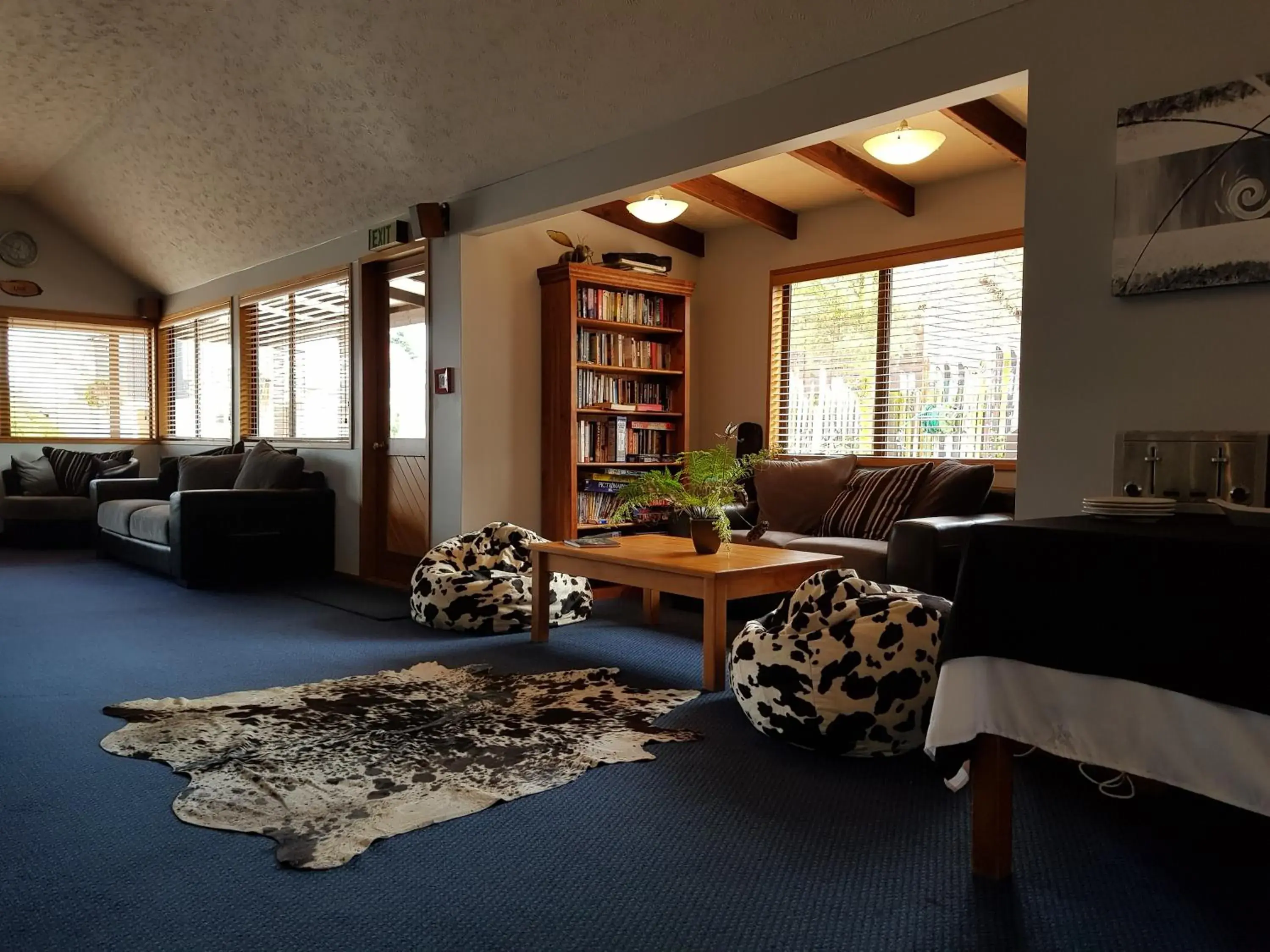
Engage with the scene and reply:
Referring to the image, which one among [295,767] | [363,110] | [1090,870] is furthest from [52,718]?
[363,110]

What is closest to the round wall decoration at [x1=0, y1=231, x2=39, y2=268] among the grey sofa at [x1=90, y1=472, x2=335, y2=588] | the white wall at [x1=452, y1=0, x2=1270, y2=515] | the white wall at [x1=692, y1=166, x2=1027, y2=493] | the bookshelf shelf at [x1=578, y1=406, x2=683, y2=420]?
the grey sofa at [x1=90, y1=472, x2=335, y2=588]

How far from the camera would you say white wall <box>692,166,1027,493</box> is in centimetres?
520

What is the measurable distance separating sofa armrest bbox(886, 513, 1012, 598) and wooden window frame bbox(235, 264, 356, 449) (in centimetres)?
396

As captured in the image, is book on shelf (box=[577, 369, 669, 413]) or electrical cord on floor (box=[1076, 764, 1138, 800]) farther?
book on shelf (box=[577, 369, 669, 413])

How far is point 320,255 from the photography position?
656 cm

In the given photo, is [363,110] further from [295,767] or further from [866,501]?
[295,767]

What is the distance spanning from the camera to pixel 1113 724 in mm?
1718

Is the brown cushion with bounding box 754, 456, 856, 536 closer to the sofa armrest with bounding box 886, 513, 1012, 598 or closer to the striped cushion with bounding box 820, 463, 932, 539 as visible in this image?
the striped cushion with bounding box 820, 463, 932, 539

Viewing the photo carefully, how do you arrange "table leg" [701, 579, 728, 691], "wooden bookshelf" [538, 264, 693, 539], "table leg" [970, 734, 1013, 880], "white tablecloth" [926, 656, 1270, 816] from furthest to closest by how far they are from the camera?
"wooden bookshelf" [538, 264, 693, 539]
"table leg" [701, 579, 728, 691]
"table leg" [970, 734, 1013, 880]
"white tablecloth" [926, 656, 1270, 816]

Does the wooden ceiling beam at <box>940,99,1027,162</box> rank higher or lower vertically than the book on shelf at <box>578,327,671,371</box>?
higher

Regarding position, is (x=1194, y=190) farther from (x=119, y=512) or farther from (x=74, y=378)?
(x=74, y=378)

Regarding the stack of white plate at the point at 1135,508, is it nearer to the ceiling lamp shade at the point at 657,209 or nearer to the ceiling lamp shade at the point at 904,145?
the ceiling lamp shade at the point at 904,145

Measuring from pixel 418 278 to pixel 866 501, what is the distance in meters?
3.19

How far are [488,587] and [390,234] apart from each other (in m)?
2.61
